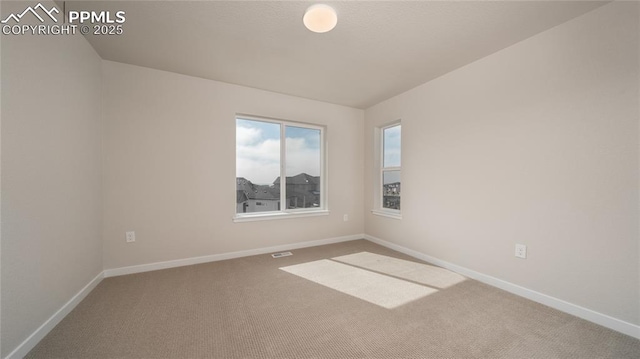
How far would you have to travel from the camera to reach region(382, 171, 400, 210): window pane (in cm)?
381

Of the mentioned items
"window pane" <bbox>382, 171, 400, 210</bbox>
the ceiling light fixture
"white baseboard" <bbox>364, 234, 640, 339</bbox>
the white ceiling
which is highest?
the white ceiling

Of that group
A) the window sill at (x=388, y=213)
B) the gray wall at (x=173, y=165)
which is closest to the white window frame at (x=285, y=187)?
the gray wall at (x=173, y=165)

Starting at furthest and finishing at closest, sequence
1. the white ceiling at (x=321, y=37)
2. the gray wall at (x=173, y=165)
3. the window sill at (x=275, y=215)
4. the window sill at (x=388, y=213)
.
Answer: the window sill at (x=388, y=213) → the window sill at (x=275, y=215) → the gray wall at (x=173, y=165) → the white ceiling at (x=321, y=37)

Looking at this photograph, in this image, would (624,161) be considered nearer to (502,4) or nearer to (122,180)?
(502,4)

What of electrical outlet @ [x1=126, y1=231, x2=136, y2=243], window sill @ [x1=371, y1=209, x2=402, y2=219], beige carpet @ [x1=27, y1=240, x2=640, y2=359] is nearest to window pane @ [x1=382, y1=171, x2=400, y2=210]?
window sill @ [x1=371, y1=209, x2=402, y2=219]

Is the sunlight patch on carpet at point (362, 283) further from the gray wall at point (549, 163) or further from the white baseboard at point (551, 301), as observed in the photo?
the gray wall at point (549, 163)

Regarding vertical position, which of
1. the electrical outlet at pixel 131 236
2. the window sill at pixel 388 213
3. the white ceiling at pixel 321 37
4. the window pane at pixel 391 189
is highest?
the white ceiling at pixel 321 37

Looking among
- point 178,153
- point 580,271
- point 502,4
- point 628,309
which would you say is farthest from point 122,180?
point 628,309

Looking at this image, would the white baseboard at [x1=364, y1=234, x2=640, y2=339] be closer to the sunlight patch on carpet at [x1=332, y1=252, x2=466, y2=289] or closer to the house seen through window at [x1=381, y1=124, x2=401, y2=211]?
the sunlight patch on carpet at [x1=332, y1=252, x2=466, y2=289]

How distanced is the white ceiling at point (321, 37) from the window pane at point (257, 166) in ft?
2.37

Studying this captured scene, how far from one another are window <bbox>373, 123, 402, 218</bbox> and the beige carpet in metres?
1.69

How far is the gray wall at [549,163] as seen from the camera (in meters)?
1.68

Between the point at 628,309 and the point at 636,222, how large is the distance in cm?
63

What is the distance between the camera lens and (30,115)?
5.05ft
